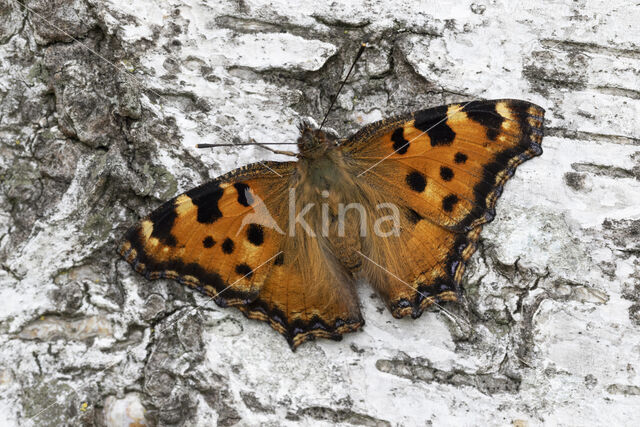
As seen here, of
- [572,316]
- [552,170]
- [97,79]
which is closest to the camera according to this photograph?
[572,316]

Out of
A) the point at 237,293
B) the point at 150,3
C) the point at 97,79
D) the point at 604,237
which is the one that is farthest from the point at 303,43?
the point at 604,237

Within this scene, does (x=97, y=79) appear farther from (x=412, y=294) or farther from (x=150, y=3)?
(x=412, y=294)

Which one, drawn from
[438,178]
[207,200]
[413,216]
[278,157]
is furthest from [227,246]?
[438,178]

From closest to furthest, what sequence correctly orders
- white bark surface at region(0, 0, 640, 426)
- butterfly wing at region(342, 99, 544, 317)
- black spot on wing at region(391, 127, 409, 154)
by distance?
white bark surface at region(0, 0, 640, 426)
butterfly wing at region(342, 99, 544, 317)
black spot on wing at region(391, 127, 409, 154)

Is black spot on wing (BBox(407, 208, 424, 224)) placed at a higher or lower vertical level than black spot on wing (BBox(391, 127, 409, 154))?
lower

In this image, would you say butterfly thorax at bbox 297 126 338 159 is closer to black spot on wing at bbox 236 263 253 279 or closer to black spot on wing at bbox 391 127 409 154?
black spot on wing at bbox 391 127 409 154

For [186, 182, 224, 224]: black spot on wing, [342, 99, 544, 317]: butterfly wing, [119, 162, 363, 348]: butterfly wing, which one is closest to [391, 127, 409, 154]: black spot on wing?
[342, 99, 544, 317]: butterfly wing

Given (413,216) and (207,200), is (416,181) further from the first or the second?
(207,200)
